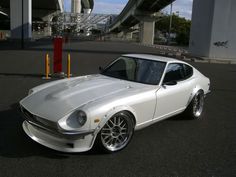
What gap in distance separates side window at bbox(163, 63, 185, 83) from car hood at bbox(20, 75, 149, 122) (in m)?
0.78

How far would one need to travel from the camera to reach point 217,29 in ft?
65.1

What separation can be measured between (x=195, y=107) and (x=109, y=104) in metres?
2.56

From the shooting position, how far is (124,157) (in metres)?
3.94

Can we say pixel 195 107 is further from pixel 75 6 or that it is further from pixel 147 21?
pixel 75 6

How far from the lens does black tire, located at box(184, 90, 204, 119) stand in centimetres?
568

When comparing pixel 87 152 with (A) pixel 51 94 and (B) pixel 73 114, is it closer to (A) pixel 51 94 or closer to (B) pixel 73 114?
(B) pixel 73 114

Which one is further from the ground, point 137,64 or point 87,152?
point 137,64

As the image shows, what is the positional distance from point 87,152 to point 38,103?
3.18 ft

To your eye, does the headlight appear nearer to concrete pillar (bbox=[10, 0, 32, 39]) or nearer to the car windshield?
the car windshield

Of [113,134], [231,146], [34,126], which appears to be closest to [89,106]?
[113,134]

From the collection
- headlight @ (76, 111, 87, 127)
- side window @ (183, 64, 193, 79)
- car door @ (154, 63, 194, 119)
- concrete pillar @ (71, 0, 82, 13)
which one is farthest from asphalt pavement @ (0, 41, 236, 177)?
concrete pillar @ (71, 0, 82, 13)

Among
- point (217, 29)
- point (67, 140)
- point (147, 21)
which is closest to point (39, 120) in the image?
point (67, 140)

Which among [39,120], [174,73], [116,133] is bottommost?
[116,133]

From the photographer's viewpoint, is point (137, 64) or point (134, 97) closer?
point (134, 97)
